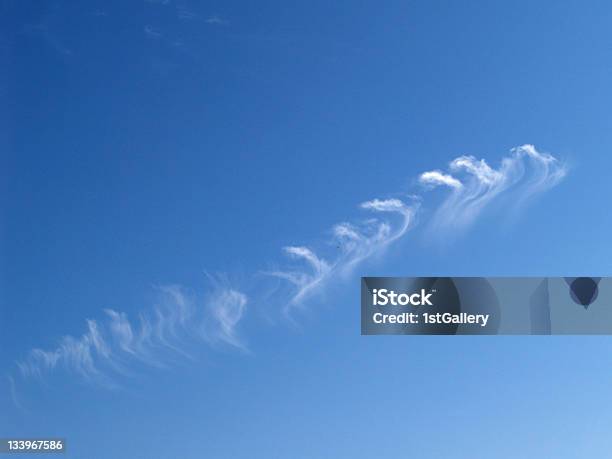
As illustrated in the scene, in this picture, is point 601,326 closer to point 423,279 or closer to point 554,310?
point 554,310

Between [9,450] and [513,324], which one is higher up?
[513,324]

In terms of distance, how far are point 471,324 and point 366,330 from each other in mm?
2904

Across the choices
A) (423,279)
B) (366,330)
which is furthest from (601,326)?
(366,330)

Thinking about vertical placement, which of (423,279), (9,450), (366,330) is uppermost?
A: (423,279)

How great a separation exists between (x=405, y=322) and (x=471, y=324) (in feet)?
5.88

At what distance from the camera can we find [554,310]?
2127cm

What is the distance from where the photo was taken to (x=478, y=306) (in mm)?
21172

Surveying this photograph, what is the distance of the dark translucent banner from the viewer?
21.0m

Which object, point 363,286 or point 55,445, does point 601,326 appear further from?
point 55,445

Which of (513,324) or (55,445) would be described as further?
(513,324)

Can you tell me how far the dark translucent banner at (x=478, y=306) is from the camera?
68.8ft

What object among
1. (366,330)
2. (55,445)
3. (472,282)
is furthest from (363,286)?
(55,445)

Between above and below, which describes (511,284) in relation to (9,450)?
above

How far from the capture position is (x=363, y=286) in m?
20.9
